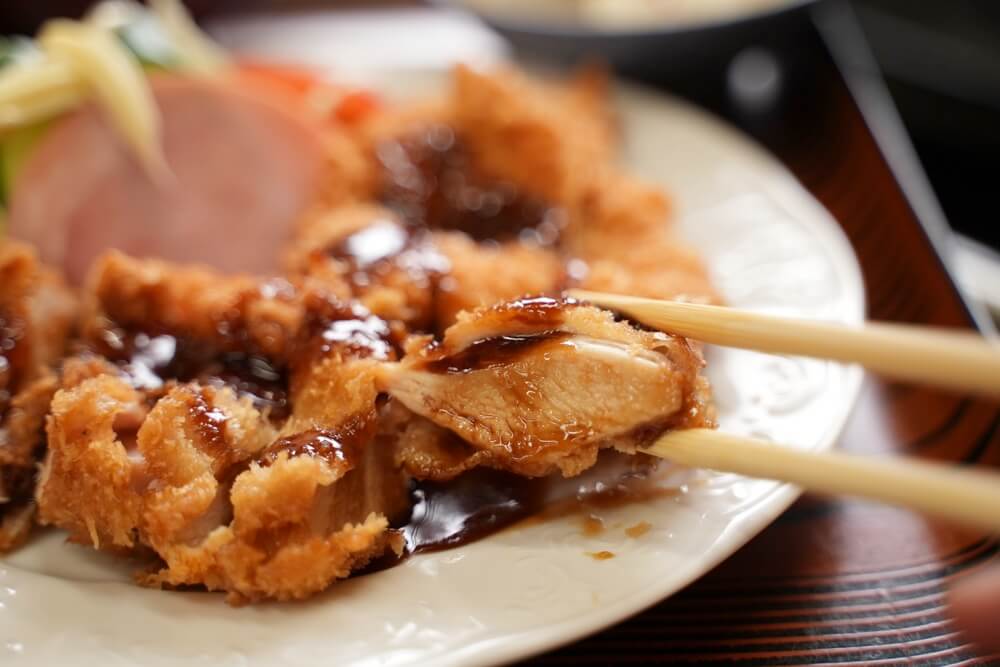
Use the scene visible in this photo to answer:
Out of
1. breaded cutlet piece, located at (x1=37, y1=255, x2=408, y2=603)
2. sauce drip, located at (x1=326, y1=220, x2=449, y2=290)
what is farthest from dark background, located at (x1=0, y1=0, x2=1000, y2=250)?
breaded cutlet piece, located at (x1=37, y1=255, x2=408, y2=603)

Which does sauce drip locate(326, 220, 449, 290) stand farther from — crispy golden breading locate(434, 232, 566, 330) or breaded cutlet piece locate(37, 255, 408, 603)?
breaded cutlet piece locate(37, 255, 408, 603)

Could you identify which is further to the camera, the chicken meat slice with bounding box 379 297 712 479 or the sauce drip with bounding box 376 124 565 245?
the sauce drip with bounding box 376 124 565 245

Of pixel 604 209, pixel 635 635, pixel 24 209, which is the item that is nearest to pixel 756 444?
pixel 635 635

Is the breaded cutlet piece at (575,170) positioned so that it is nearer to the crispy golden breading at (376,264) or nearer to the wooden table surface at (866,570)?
the crispy golden breading at (376,264)

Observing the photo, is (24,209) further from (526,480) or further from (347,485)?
(526,480)

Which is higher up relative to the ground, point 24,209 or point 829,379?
point 829,379

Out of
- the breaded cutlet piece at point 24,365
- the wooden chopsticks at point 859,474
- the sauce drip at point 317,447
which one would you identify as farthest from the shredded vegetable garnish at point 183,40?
the wooden chopsticks at point 859,474
